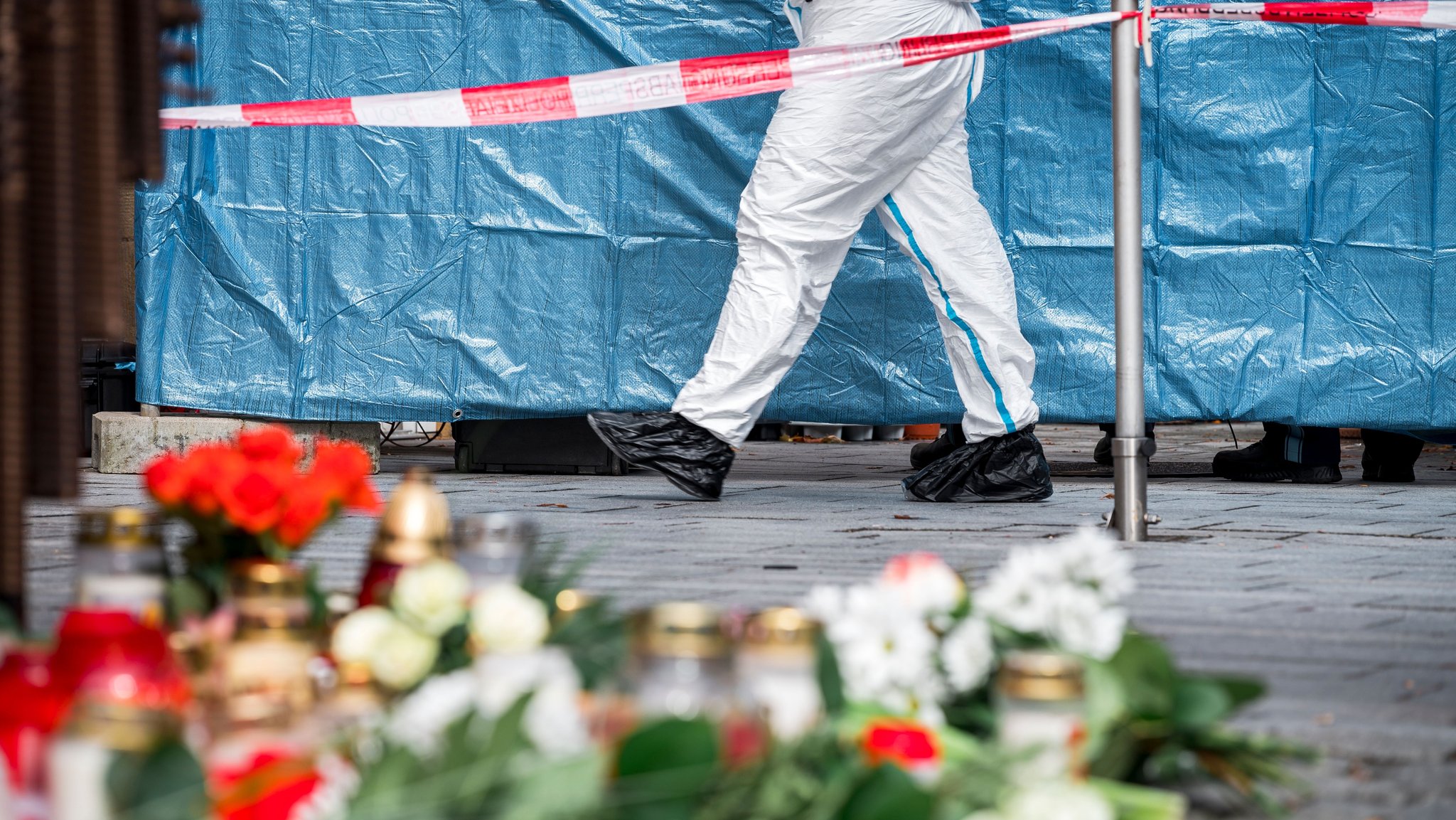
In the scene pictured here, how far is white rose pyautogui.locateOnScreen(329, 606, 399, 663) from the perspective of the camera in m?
1.34

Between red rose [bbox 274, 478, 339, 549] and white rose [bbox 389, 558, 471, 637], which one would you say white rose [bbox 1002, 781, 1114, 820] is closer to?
white rose [bbox 389, 558, 471, 637]

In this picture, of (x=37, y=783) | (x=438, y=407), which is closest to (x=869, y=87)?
(x=438, y=407)

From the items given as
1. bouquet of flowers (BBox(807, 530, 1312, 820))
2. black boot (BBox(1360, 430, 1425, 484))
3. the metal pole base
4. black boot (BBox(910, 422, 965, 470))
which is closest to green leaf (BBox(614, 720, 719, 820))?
bouquet of flowers (BBox(807, 530, 1312, 820))

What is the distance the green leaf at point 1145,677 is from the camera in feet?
4.84

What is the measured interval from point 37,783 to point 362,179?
14.6 ft

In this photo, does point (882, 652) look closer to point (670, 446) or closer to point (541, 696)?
point (541, 696)

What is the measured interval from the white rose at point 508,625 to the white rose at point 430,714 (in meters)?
0.07

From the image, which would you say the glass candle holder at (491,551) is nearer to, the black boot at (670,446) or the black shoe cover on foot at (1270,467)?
the black boot at (670,446)

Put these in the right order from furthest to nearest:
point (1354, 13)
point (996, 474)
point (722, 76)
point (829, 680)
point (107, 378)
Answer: point (107, 378) → point (996, 474) → point (722, 76) → point (1354, 13) → point (829, 680)

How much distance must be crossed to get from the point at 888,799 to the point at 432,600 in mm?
491

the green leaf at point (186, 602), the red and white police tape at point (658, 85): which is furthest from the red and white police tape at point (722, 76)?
the green leaf at point (186, 602)

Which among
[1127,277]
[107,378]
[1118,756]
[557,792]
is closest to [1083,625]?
[1118,756]

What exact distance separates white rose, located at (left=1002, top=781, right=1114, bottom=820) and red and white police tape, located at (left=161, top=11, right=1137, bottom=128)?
300cm

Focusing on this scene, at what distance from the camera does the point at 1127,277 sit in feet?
11.9
